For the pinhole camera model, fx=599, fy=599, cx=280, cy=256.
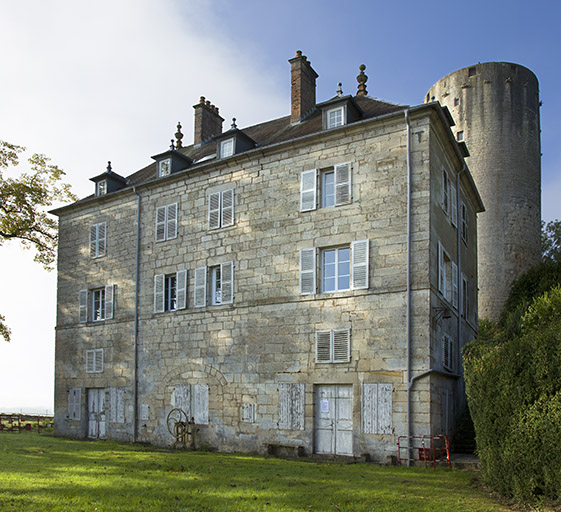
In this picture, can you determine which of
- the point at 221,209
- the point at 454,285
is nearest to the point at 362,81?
the point at 221,209

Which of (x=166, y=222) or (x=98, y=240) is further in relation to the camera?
(x=98, y=240)

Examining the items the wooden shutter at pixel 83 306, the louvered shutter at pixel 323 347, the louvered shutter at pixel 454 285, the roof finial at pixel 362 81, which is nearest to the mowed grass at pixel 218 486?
the louvered shutter at pixel 323 347

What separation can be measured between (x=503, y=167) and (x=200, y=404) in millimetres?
21571

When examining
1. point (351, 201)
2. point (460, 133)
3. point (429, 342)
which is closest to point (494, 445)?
point (429, 342)

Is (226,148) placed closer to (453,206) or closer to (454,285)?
(453,206)

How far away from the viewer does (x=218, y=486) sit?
30.1 ft

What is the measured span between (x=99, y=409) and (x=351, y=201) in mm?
10852

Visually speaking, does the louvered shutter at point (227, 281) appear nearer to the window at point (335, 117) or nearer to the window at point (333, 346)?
the window at point (333, 346)

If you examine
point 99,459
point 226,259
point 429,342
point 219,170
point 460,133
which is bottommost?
point 99,459

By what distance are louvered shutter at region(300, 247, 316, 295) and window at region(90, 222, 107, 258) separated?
26.6 feet

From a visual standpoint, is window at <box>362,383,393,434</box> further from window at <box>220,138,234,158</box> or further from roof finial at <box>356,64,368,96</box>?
roof finial at <box>356,64,368,96</box>

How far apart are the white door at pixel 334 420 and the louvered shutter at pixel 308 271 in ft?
8.02

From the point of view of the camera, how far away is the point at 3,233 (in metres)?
23.4

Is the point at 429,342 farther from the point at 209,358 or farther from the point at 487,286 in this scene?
the point at 487,286
